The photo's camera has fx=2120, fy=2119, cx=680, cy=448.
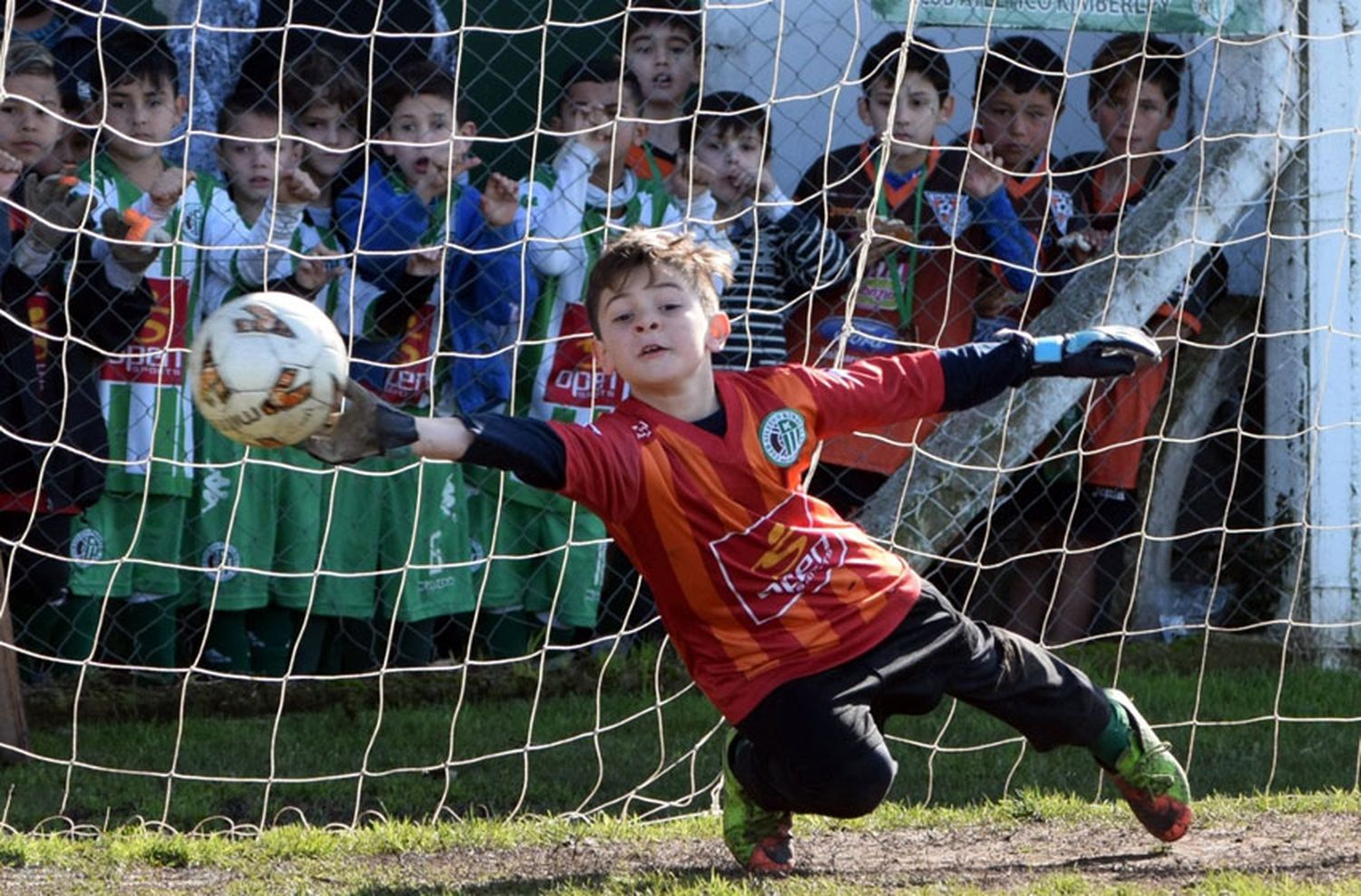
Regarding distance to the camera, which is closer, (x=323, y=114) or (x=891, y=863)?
(x=891, y=863)

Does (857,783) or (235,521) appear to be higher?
(235,521)

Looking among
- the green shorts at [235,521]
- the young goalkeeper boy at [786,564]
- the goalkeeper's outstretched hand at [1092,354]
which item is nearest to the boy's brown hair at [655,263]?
the young goalkeeper boy at [786,564]

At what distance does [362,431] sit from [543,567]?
8.92 ft

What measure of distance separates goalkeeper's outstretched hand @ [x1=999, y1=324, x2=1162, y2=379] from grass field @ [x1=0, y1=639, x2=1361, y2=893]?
100cm

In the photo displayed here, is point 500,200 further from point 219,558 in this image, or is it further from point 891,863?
point 891,863

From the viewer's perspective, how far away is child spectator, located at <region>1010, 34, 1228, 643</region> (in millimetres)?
6559

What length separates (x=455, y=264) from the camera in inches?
238

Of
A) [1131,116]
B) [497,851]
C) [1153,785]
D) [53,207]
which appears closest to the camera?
[1153,785]

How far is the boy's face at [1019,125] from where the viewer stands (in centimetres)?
652

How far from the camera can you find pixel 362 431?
361cm

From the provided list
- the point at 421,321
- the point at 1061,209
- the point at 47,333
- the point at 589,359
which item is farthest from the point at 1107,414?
the point at 47,333

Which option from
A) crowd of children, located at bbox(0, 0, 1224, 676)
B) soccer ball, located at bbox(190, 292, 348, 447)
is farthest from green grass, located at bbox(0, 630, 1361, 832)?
soccer ball, located at bbox(190, 292, 348, 447)

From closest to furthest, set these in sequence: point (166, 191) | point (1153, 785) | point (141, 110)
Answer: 1. point (1153, 785)
2. point (166, 191)
3. point (141, 110)

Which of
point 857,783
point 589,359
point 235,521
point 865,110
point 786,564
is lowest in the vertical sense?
point 857,783
